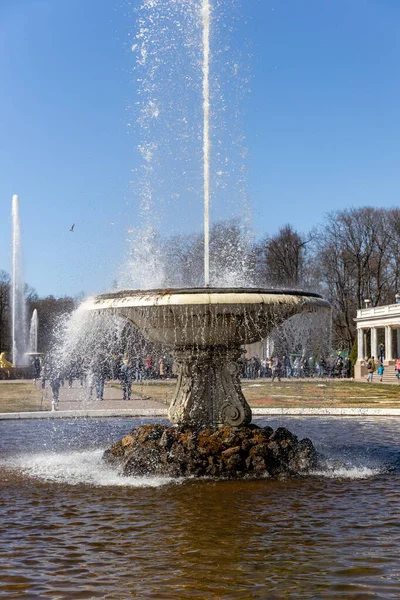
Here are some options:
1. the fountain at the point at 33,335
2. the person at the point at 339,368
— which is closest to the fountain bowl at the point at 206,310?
the person at the point at 339,368

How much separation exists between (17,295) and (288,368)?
967 inches

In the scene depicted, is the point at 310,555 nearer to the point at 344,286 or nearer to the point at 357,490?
the point at 357,490

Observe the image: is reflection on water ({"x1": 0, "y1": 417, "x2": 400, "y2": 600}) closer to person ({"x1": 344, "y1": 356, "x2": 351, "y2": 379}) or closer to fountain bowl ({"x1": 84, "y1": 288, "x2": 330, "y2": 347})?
fountain bowl ({"x1": 84, "y1": 288, "x2": 330, "y2": 347})

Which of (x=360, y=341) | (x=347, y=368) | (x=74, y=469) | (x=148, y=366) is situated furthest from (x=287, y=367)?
(x=74, y=469)

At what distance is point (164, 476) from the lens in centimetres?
1041

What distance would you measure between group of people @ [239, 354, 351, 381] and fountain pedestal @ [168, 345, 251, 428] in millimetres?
29233

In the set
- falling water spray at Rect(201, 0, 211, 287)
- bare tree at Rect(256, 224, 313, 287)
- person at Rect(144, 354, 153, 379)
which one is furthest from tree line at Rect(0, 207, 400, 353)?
falling water spray at Rect(201, 0, 211, 287)

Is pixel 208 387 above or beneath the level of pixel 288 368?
beneath

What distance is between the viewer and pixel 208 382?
38.3ft

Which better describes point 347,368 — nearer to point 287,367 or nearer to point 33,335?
point 287,367

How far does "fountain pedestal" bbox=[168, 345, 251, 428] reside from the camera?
11.6 metres

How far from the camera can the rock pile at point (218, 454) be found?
34.3 feet

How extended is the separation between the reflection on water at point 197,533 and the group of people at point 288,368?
30.8 meters

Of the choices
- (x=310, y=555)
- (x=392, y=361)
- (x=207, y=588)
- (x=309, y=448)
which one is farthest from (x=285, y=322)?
(x=392, y=361)
